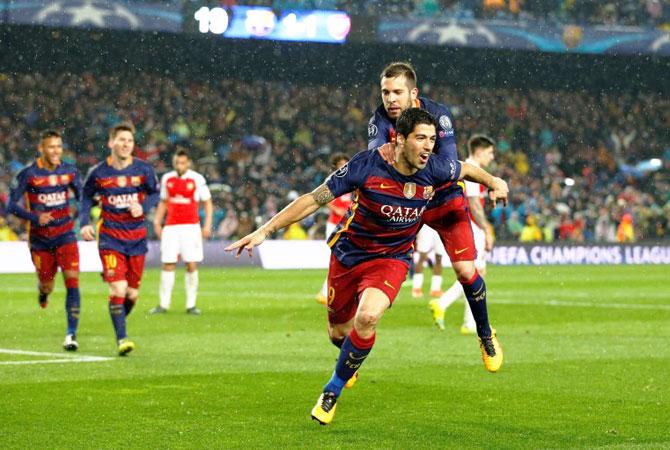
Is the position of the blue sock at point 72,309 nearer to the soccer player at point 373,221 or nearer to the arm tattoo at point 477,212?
the arm tattoo at point 477,212

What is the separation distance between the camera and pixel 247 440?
723 cm

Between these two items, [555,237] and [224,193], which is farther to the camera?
[555,237]

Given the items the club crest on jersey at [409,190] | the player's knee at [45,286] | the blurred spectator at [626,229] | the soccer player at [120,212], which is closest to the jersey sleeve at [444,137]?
the club crest on jersey at [409,190]

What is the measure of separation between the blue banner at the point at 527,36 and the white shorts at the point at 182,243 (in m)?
19.0

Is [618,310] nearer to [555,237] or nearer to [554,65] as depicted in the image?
[555,237]

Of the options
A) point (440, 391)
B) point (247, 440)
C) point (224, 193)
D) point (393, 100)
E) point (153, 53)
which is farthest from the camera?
point (153, 53)

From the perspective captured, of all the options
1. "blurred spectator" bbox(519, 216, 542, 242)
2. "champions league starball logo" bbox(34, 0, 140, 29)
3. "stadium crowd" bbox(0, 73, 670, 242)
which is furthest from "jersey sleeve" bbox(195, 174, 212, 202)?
"blurred spectator" bbox(519, 216, 542, 242)

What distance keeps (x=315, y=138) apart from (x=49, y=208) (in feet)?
81.0

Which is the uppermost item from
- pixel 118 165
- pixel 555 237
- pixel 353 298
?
pixel 118 165

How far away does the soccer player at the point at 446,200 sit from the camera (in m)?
8.50

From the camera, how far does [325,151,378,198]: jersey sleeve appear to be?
7.82 m

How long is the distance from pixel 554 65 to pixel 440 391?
32994 mm

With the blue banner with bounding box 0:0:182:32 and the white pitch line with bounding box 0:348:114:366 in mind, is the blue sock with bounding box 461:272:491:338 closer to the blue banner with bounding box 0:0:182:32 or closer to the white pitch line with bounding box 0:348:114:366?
the white pitch line with bounding box 0:348:114:366

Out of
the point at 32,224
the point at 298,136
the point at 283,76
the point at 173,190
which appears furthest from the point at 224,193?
the point at 32,224
